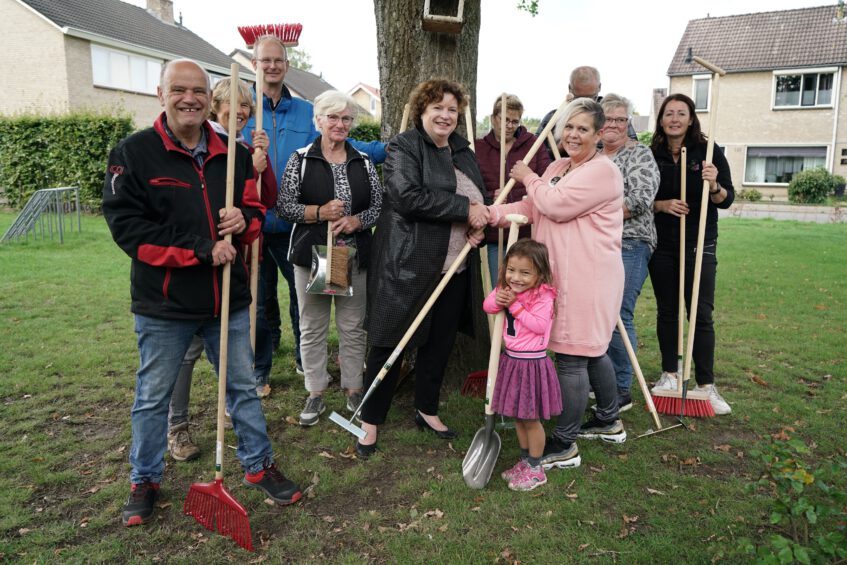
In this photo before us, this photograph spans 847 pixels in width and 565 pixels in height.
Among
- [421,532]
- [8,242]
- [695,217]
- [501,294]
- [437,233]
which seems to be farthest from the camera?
[8,242]

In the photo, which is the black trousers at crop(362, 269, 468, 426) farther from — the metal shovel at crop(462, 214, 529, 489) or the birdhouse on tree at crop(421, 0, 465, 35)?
the birdhouse on tree at crop(421, 0, 465, 35)

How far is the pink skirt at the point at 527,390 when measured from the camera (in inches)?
133

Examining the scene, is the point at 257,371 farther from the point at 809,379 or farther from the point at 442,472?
the point at 809,379

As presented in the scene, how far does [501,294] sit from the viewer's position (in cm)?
341

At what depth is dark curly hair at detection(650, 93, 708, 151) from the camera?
4305mm

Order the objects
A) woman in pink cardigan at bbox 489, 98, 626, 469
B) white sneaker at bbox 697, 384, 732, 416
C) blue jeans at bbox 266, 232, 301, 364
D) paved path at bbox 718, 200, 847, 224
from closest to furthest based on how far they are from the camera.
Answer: woman in pink cardigan at bbox 489, 98, 626, 469
white sneaker at bbox 697, 384, 732, 416
blue jeans at bbox 266, 232, 301, 364
paved path at bbox 718, 200, 847, 224

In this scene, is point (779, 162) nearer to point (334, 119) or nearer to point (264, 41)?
point (264, 41)

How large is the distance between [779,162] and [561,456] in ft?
97.7

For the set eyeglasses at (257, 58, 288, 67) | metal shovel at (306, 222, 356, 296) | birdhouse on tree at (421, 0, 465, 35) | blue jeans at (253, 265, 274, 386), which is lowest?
blue jeans at (253, 265, 274, 386)

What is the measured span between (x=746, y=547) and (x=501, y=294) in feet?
5.46

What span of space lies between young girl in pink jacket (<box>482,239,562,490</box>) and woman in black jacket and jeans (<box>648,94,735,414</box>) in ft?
5.26

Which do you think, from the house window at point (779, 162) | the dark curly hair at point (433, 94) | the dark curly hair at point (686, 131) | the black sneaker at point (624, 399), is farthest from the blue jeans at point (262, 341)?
the house window at point (779, 162)

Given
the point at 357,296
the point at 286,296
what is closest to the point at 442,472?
the point at 357,296

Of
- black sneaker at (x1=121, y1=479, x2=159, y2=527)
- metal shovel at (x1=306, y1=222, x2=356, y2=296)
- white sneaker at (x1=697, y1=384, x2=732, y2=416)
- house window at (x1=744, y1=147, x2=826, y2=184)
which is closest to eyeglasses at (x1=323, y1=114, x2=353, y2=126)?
metal shovel at (x1=306, y1=222, x2=356, y2=296)
